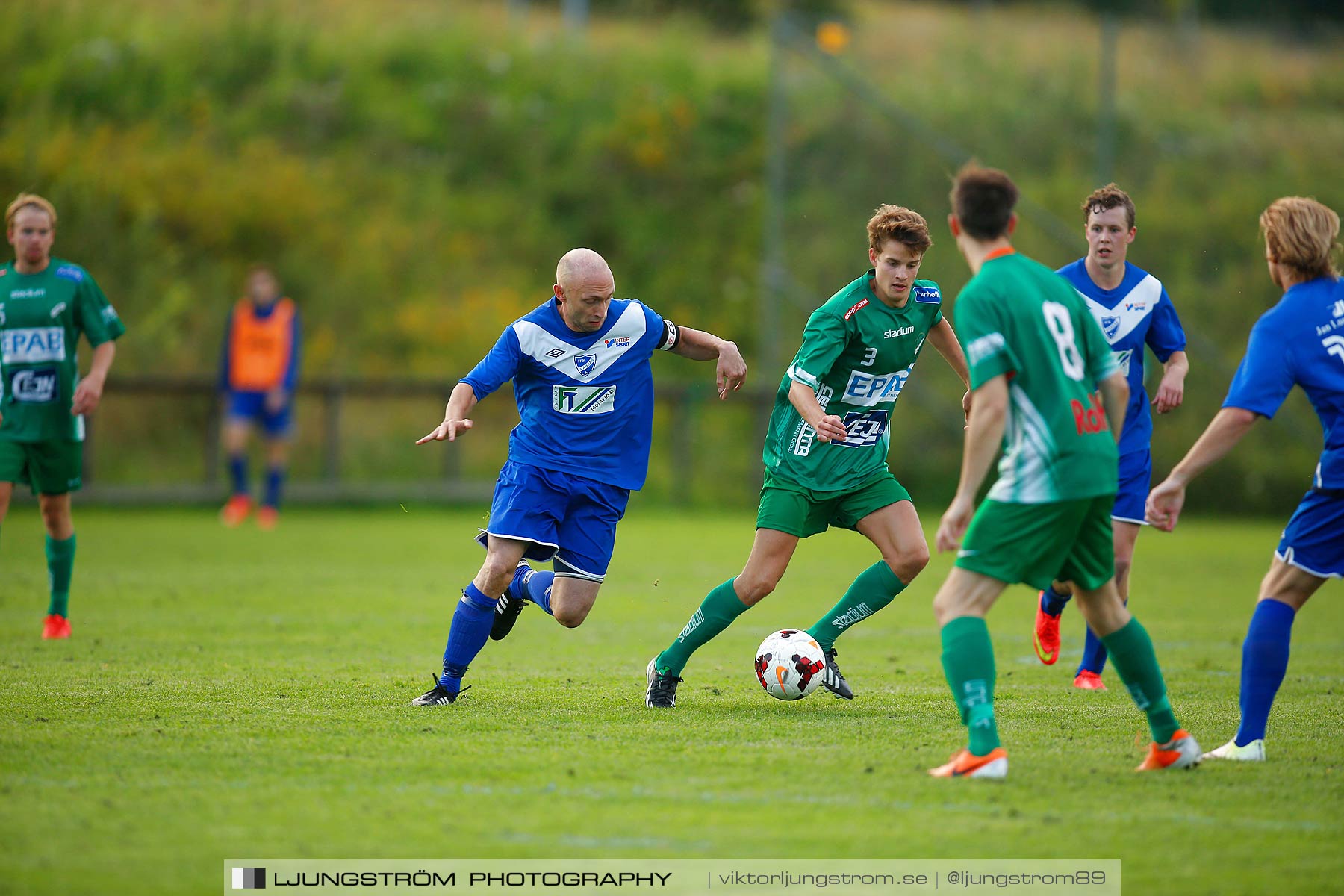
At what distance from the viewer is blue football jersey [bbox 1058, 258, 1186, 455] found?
6.97 meters

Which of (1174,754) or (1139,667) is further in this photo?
(1174,754)

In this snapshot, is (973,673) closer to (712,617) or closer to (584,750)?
(584,750)

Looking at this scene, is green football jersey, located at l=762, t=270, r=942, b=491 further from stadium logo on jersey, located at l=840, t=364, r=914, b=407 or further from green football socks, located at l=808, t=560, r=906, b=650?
green football socks, located at l=808, t=560, r=906, b=650

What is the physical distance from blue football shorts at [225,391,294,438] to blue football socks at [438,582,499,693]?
1102cm

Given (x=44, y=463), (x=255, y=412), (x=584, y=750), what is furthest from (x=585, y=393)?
(x=255, y=412)

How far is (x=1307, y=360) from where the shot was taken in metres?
5.11

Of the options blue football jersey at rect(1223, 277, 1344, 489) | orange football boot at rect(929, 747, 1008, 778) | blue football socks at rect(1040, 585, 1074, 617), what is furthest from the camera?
blue football socks at rect(1040, 585, 1074, 617)

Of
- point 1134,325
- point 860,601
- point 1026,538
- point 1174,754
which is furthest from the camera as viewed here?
point 1134,325

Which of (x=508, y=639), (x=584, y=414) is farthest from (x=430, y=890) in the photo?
(x=508, y=639)

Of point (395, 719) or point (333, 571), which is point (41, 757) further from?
point (333, 571)

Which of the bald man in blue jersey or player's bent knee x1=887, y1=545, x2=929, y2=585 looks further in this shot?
player's bent knee x1=887, y1=545, x2=929, y2=585

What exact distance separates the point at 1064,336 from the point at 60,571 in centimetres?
614

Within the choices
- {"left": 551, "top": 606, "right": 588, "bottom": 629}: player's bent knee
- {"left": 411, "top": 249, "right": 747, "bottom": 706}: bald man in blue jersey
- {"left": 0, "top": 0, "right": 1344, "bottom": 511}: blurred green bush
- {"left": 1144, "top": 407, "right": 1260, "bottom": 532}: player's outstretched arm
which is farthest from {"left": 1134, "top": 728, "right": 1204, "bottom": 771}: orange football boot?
{"left": 0, "top": 0, "right": 1344, "bottom": 511}: blurred green bush

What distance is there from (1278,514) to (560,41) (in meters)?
14.0
